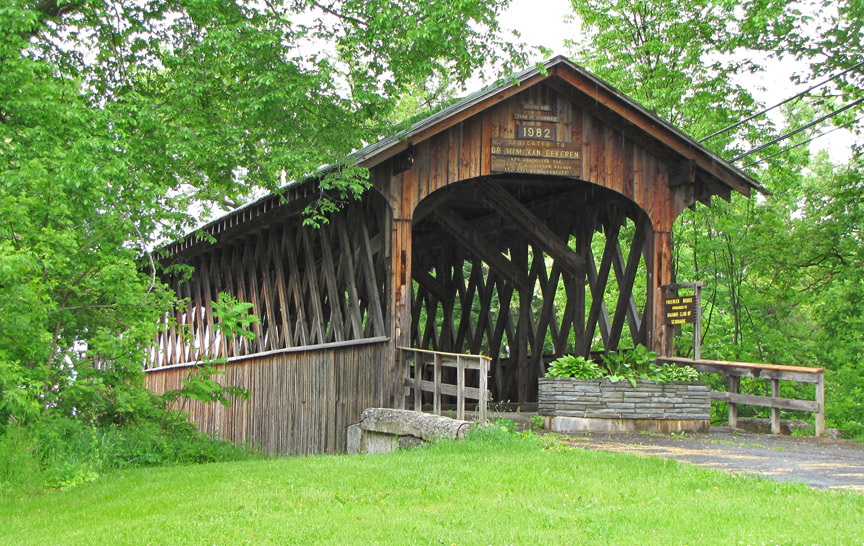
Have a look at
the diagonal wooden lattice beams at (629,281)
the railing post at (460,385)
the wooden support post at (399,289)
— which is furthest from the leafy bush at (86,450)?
the diagonal wooden lattice beams at (629,281)

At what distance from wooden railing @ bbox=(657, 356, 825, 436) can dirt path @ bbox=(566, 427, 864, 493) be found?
0.42 meters

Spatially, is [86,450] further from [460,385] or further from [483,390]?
[483,390]

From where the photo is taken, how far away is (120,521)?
684 centimetres

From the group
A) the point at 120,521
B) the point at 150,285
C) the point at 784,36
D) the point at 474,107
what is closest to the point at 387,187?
the point at 474,107

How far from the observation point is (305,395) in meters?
15.2

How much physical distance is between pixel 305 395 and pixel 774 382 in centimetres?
708

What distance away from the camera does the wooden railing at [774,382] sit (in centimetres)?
1231

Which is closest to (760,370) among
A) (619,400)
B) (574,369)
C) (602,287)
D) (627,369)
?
(627,369)

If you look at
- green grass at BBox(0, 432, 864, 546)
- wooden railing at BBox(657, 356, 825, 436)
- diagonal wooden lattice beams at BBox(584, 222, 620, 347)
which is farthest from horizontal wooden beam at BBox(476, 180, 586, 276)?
green grass at BBox(0, 432, 864, 546)

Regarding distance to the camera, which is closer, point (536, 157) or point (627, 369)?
point (627, 369)

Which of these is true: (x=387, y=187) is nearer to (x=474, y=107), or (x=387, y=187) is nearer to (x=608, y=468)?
(x=474, y=107)

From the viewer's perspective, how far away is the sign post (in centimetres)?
1355

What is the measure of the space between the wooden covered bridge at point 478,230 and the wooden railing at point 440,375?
80mm

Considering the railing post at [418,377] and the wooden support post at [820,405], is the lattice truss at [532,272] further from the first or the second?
the railing post at [418,377]
